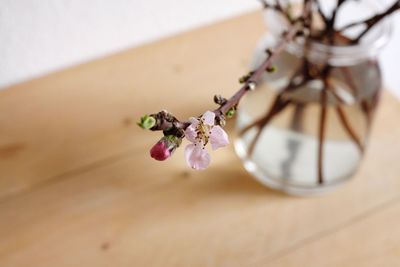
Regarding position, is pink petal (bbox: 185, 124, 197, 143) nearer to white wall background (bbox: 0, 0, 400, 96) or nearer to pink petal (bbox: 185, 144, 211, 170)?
pink petal (bbox: 185, 144, 211, 170)

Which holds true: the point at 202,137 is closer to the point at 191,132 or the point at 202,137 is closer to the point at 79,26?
the point at 191,132

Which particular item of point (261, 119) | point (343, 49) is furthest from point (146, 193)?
point (343, 49)

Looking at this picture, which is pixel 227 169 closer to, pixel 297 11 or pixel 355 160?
pixel 355 160

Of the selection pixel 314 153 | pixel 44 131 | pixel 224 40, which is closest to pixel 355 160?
pixel 314 153

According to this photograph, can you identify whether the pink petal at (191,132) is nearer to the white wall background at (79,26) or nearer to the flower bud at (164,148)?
the flower bud at (164,148)

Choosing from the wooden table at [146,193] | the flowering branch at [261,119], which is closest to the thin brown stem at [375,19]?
the flowering branch at [261,119]

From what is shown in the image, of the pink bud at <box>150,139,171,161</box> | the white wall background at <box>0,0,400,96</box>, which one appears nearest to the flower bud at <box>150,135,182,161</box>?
the pink bud at <box>150,139,171,161</box>
